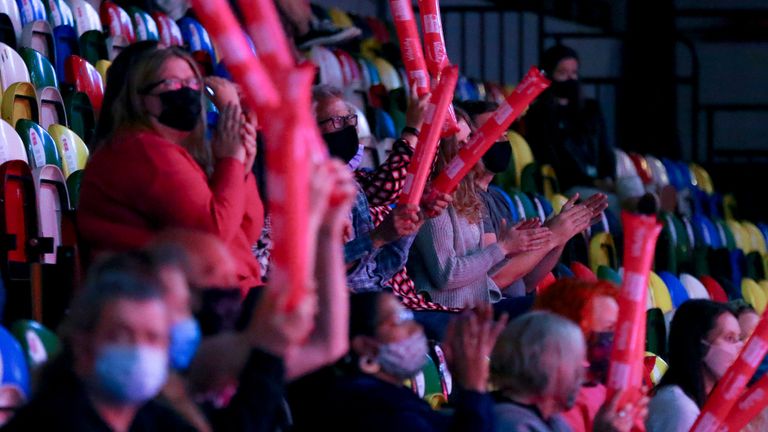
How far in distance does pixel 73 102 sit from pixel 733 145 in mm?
8202

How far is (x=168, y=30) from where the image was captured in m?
6.90

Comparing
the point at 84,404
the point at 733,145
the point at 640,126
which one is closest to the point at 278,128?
the point at 84,404

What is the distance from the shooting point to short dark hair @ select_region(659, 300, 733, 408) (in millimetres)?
3916

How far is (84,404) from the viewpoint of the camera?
2.05 meters

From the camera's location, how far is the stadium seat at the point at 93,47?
615 cm

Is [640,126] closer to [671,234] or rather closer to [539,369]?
[671,234]

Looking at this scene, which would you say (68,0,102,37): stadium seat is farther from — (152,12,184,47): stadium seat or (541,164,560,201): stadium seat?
(541,164,560,201): stadium seat

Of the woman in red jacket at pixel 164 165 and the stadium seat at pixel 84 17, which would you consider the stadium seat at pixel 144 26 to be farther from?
the woman in red jacket at pixel 164 165

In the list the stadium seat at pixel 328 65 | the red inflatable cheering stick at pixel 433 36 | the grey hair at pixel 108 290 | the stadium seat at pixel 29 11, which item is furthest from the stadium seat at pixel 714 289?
the grey hair at pixel 108 290

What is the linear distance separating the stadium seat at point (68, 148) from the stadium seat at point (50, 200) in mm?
369

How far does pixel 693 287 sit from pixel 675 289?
326mm

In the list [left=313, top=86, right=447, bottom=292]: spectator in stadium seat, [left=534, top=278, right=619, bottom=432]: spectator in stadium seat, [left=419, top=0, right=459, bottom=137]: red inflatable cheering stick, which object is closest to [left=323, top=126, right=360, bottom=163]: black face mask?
[left=313, top=86, right=447, bottom=292]: spectator in stadium seat

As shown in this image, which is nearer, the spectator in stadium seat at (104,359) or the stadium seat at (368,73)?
the spectator in stadium seat at (104,359)

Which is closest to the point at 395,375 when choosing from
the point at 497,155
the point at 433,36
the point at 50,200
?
the point at 433,36
